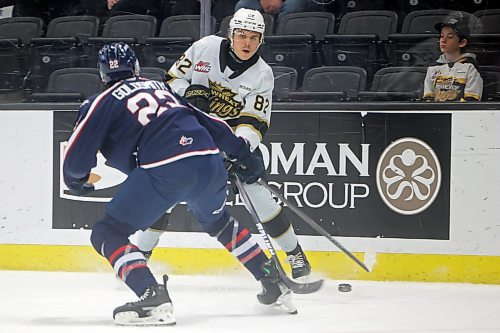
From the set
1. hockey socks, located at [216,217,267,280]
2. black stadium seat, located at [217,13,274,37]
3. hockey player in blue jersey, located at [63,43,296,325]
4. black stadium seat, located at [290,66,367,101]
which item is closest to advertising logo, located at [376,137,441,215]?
black stadium seat, located at [290,66,367,101]

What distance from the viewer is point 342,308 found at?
4.17 meters

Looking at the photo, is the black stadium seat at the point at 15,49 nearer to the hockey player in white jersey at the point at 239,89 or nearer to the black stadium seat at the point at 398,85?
→ the hockey player in white jersey at the point at 239,89

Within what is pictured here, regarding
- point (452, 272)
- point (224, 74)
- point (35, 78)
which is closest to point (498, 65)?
point (452, 272)

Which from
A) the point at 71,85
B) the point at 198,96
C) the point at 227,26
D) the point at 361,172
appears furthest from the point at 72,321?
the point at 227,26

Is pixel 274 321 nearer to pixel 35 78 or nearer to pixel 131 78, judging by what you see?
pixel 131 78

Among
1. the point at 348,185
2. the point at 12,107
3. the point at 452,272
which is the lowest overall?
the point at 452,272

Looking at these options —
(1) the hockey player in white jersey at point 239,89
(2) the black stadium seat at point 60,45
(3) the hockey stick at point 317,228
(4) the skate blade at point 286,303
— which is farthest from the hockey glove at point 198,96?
(2) the black stadium seat at point 60,45

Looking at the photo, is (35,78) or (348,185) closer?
(348,185)

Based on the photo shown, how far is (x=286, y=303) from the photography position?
3971 mm

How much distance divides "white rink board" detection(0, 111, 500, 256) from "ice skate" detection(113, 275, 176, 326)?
1.40m

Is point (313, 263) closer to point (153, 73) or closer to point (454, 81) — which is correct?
point (454, 81)

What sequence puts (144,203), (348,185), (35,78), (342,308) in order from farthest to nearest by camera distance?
1. (35,78)
2. (348,185)
3. (342,308)
4. (144,203)

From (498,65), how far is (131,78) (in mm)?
1962

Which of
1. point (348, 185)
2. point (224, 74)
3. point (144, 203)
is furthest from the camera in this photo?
point (348, 185)
